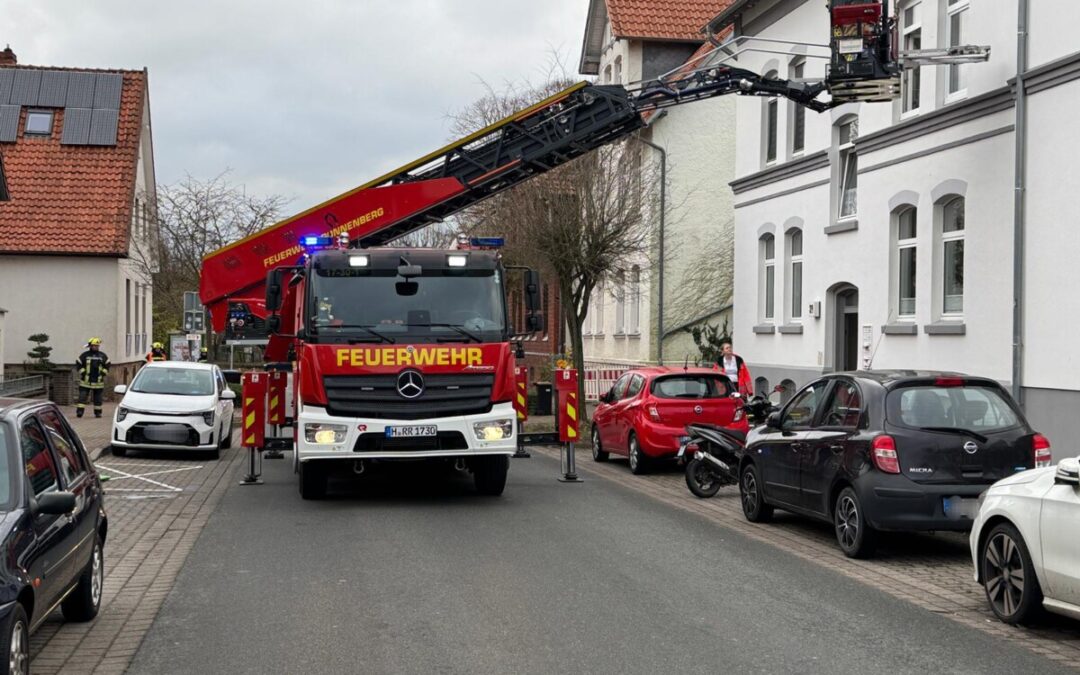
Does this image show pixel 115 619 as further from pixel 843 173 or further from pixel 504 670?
pixel 843 173

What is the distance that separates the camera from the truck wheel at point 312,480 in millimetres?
14023

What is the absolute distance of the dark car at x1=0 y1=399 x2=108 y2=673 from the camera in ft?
18.5

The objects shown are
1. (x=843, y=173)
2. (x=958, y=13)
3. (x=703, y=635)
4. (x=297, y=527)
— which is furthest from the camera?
(x=843, y=173)

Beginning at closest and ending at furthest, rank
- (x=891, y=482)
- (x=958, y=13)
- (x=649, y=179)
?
(x=891, y=482) → (x=958, y=13) → (x=649, y=179)

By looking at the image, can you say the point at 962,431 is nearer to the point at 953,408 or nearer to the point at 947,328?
the point at 953,408

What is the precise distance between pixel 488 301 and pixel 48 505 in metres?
7.92

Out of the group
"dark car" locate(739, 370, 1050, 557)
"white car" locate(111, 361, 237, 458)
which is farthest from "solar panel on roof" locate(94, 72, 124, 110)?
Answer: "dark car" locate(739, 370, 1050, 557)

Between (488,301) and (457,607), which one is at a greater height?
(488,301)

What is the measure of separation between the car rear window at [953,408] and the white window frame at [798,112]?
14799mm

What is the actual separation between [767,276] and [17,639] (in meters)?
22.8

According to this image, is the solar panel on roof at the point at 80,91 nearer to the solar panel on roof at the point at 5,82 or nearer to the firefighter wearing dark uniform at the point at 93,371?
the solar panel on roof at the point at 5,82

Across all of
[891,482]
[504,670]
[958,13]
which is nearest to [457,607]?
[504,670]

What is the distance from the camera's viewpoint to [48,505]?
6.23m

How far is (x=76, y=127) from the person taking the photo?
38969mm
